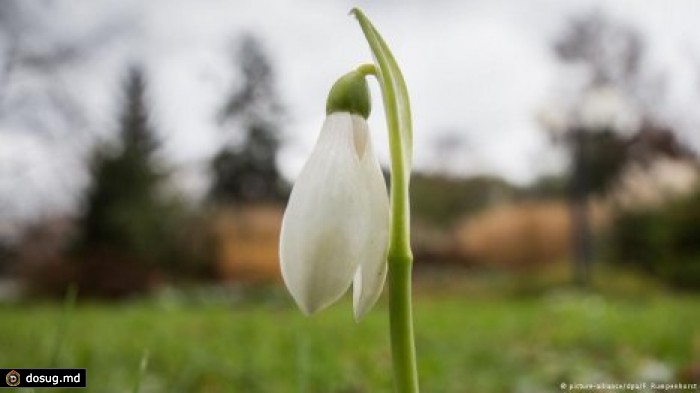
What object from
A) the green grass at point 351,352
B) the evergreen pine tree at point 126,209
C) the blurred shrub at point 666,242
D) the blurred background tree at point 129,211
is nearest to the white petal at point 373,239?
the green grass at point 351,352

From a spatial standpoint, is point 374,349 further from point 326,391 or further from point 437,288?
point 437,288

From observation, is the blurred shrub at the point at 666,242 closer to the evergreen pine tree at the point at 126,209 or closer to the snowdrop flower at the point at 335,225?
the evergreen pine tree at the point at 126,209

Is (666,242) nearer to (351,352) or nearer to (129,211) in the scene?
(129,211)

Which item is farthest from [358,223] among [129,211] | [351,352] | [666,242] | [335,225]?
[129,211]

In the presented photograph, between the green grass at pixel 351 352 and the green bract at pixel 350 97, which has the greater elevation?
the green bract at pixel 350 97

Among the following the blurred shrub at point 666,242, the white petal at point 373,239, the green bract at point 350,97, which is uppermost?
the green bract at point 350,97

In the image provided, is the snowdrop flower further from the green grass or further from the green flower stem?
the green grass

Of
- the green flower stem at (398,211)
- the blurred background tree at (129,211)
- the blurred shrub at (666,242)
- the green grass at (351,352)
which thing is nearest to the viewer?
the green flower stem at (398,211)

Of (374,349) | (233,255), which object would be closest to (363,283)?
(374,349)

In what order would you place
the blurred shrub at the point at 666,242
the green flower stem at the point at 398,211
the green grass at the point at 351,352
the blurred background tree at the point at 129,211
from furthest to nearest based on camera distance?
the blurred background tree at the point at 129,211, the blurred shrub at the point at 666,242, the green grass at the point at 351,352, the green flower stem at the point at 398,211
